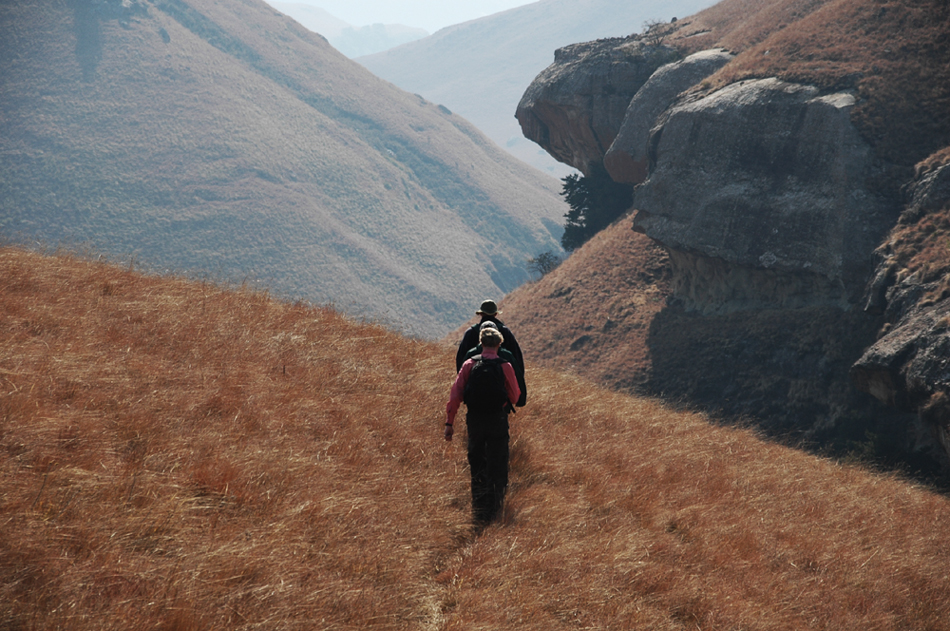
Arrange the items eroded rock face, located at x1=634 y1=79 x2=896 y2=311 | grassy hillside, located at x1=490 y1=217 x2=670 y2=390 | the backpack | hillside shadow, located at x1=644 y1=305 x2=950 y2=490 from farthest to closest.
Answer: grassy hillside, located at x1=490 y1=217 x2=670 y2=390, eroded rock face, located at x1=634 y1=79 x2=896 y2=311, hillside shadow, located at x1=644 y1=305 x2=950 y2=490, the backpack

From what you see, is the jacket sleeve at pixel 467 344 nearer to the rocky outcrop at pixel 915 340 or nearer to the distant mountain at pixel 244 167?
the rocky outcrop at pixel 915 340

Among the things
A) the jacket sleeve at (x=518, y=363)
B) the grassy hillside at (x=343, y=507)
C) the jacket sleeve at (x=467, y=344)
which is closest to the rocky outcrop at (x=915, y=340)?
the grassy hillside at (x=343, y=507)

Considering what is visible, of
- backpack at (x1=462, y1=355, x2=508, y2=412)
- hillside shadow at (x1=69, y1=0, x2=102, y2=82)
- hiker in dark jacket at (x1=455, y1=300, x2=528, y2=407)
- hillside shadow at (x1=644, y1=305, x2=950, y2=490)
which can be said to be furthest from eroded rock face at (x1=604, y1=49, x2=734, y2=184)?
hillside shadow at (x1=69, y1=0, x2=102, y2=82)

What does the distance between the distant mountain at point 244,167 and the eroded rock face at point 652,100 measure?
45.9 metres

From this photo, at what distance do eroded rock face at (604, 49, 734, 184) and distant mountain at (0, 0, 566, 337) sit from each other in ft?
151

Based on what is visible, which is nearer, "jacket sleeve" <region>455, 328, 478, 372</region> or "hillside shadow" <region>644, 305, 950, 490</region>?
"jacket sleeve" <region>455, 328, 478, 372</region>

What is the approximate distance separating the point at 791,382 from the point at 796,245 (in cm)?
444

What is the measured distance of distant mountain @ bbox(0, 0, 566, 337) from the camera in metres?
89.8

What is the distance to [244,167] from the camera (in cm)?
10831

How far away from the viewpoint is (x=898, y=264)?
1667cm

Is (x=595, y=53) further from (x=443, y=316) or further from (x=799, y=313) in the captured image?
(x=443, y=316)

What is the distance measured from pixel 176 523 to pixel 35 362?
9.73ft

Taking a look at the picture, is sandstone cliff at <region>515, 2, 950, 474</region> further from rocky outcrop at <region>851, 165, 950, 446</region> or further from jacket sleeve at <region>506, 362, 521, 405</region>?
jacket sleeve at <region>506, 362, 521, 405</region>

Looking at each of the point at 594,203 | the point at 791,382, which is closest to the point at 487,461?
the point at 791,382
